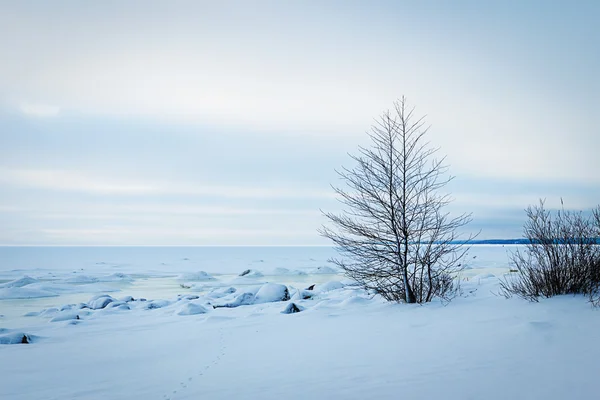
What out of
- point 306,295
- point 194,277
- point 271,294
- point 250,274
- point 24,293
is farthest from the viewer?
point 250,274

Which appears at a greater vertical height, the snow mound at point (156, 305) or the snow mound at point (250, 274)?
the snow mound at point (156, 305)

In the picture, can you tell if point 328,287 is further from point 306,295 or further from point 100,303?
point 100,303

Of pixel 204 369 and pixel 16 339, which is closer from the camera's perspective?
pixel 204 369

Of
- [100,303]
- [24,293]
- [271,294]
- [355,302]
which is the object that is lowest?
→ [24,293]

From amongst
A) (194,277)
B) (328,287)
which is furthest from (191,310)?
(194,277)

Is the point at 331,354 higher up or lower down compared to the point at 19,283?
higher up

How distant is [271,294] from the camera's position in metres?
16.3

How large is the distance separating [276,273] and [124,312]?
66.5ft

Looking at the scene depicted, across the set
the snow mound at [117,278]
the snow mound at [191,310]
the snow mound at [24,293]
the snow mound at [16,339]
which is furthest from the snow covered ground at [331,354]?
the snow mound at [117,278]

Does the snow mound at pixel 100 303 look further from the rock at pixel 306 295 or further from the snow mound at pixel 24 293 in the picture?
the rock at pixel 306 295

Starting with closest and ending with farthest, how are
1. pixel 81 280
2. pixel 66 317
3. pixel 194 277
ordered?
pixel 66 317 → pixel 81 280 → pixel 194 277

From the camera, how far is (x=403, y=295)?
10.6 metres

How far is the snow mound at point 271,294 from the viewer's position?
1594 centimetres

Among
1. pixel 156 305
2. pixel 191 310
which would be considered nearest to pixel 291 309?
pixel 191 310
